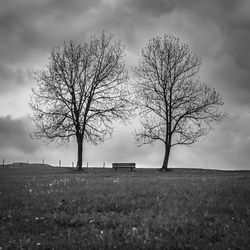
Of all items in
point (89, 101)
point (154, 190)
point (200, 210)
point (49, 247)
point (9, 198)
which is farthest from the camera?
point (89, 101)

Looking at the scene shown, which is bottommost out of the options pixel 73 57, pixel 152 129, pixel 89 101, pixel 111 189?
pixel 111 189

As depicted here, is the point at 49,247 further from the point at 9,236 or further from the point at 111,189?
the point at 111,189

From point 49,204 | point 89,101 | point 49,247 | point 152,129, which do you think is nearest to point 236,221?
point 49,247

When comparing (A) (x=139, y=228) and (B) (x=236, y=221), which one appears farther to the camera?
(B) (x=236, y=221)

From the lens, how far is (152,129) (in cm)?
3862

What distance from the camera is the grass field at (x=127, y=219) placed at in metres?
7.18

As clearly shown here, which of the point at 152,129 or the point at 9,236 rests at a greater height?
the point at 152,129

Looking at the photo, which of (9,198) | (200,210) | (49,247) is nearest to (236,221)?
(200,210)

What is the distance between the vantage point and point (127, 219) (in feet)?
29.6

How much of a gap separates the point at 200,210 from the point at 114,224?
127 inches

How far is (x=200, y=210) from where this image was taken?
1006 centimetres

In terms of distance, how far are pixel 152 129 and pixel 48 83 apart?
1520 centimetres

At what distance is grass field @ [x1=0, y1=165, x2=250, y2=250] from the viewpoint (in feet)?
23.6

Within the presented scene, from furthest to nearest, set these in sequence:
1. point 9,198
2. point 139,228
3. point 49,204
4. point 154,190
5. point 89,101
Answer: point 89,101 < point 154,190 < point 9,198 < point 49,204 < point 139,228
